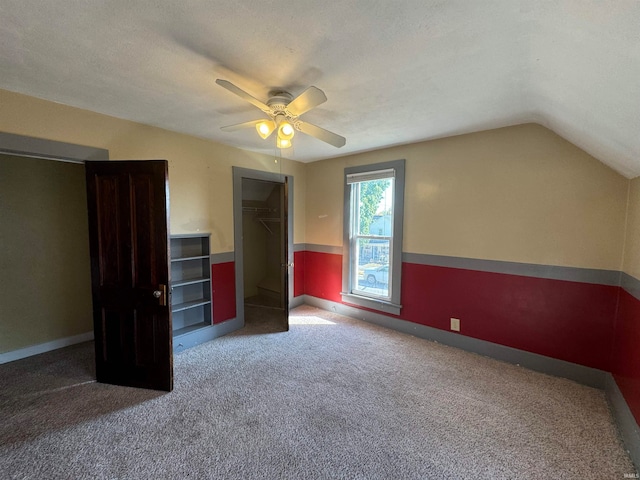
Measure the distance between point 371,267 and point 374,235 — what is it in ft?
1.59

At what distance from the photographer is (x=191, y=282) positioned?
311 centimetres

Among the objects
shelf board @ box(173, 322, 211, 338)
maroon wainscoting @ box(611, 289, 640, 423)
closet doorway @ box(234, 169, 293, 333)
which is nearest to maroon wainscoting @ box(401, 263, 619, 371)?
maroon wainscoting @ box(611, 289, 640, 423)

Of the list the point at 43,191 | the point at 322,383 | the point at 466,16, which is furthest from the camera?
the point at 43,191

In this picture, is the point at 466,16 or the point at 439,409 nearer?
the point at 466,16

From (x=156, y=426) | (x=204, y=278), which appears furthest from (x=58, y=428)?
(x=204, y=278)

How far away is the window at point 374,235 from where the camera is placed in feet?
11.5

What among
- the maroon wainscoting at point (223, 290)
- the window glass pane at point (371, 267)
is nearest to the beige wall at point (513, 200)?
the window glass pane at point (371, 267)

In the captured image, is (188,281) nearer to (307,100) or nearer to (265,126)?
(265,126)

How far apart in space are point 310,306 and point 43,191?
3807 millimetres

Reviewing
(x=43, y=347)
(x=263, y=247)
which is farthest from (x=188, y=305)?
(x=263, y=247)

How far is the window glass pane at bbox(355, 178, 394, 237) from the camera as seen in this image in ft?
11.9

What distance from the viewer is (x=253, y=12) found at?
3.97ft

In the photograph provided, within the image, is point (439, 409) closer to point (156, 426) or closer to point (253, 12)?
point (156, 426)

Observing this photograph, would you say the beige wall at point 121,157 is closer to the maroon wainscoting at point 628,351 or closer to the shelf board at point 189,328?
the shelf board at point 189,328
